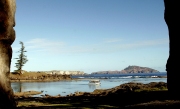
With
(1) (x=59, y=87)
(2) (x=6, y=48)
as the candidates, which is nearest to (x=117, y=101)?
(2) (x=6, y=48)

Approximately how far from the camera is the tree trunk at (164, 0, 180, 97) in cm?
993

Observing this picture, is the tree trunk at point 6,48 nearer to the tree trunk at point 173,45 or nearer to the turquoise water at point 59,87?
the tree trunk at point 173,45

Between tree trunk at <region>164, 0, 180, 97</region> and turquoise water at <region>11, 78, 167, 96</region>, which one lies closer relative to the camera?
tree trunk at <region>164, 0, 180, 97</region>

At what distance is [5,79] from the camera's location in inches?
272

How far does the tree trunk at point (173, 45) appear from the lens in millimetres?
9930

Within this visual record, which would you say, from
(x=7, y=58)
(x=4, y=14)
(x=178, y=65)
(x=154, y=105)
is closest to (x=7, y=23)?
(x=4, y=14)

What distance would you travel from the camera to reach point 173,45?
408 inches

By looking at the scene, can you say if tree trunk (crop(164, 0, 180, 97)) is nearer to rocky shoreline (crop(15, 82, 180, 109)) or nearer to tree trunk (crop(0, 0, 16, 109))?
rocky shoreline (crop(15, 82, 180, 109))

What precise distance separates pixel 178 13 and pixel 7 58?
747 cm

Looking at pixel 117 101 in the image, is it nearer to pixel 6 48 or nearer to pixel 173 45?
pixel 173 45

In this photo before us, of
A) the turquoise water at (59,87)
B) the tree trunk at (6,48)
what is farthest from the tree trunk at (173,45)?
the turquoise water at (59,87)

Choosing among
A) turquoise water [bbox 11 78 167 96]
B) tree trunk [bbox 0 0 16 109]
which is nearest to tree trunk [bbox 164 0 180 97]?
tree trunk [bbox 0 0 16 109]

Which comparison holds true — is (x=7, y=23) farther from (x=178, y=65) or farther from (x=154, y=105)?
(x=178, y=65)

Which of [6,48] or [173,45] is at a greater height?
[173,45]
